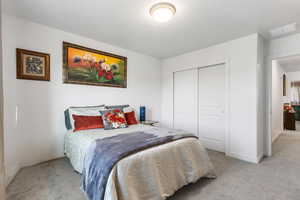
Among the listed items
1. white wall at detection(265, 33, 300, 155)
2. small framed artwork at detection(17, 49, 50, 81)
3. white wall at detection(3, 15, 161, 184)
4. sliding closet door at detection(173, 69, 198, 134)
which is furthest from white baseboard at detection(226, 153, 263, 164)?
small framed artwork at detection(17, 49, 50, 81)

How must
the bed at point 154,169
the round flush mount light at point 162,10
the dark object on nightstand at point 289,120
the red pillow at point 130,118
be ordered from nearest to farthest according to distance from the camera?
the bed at point 154,169
the round flush mount light at point 162,10
the red pillow at point 130,118
the dark object on nightstand at point 289,120

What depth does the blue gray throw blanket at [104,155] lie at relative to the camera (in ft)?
4.43

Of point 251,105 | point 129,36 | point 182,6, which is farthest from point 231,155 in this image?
point 129,36

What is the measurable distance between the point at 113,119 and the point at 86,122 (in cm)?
45

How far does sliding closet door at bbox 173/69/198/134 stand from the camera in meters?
3.71

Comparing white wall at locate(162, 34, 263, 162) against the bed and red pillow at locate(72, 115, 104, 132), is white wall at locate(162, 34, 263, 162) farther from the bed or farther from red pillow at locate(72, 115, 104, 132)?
red pillow at locate(72, 115, 104, 132)

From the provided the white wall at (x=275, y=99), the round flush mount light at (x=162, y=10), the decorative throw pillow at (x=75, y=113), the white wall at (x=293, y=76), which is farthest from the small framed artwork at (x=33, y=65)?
the white wall at (x=293, y=76)

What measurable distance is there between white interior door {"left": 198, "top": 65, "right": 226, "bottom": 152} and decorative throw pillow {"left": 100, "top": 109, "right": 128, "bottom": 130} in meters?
1.99

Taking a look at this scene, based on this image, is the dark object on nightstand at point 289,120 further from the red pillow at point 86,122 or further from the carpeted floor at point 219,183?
the red pillow at point 86,122

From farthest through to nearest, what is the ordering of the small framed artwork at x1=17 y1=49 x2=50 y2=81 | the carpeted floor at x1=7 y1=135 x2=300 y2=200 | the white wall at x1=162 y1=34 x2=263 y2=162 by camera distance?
the white wall at x1=162 y1=34 x2=263 y2=162 → the small framed artwork at x1=17 y1=49 x2=50 y2=81 → the carpeted floor at x1=7 y1=135 x2=300 y2=200

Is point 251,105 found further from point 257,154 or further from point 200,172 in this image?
point 200,172

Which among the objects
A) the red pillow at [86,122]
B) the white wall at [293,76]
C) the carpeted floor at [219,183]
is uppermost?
the white wall at [293,76]

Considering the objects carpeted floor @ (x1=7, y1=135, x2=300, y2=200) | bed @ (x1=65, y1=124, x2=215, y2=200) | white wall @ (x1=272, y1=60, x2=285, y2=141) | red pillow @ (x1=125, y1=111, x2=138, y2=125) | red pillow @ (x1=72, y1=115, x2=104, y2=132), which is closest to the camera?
bed @ (x1=65, y1=124, x2=215, y2=200)

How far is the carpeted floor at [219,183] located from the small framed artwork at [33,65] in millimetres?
1460
